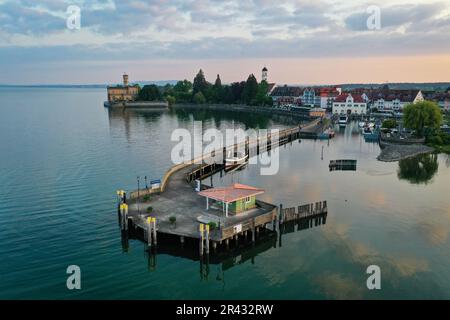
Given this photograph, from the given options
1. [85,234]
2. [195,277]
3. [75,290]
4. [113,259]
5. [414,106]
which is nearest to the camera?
[75,290]

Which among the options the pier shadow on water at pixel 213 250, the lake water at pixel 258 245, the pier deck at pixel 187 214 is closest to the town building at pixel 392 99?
the lake water at pixel 258 245

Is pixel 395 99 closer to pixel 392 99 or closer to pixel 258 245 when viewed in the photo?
pixel 392 99

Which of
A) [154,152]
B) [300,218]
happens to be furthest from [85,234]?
[154,152]

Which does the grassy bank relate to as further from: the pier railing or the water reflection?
the pier railing

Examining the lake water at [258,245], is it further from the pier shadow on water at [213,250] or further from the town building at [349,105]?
the town building at [349,105]

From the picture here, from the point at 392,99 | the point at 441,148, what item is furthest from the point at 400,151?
the point at 392,99

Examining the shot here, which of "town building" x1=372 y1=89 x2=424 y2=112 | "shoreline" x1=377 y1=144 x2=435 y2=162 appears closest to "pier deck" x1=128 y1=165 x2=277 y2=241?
"shoreline" x1=377 y1=144 x2=435 y2=162
